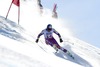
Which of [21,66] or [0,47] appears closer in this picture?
[21,66]

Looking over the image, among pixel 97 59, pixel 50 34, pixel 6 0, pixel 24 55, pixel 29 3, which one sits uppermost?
pixel 29 3

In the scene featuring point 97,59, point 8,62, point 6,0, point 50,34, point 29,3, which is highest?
point 29,3

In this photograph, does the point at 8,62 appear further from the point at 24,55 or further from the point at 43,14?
the point at 43,14

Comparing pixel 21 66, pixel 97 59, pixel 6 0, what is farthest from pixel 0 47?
pixel 6 0

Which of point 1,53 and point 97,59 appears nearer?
point 1,53

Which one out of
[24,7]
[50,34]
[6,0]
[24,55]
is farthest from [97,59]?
[24,7]

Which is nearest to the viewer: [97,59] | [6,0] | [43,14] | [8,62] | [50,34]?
[8,62]

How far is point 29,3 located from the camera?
169ft

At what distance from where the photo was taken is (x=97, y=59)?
20.9 m

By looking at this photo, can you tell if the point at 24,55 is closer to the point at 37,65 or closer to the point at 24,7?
the point at 37,65

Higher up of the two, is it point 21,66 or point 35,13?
point 35,13

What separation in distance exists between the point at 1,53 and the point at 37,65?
2.45ft

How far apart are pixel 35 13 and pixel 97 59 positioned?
27503 mm

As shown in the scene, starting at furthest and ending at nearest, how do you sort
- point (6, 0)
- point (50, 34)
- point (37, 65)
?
point (6, 0), point (50, 34), point (37, 65)
